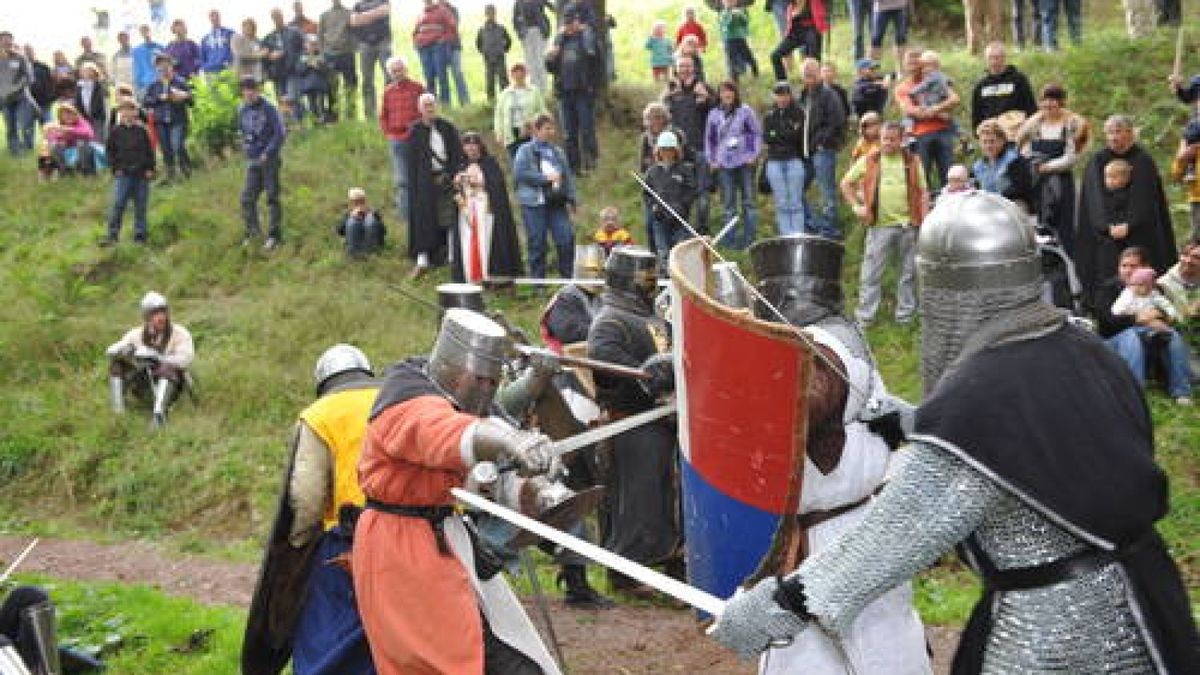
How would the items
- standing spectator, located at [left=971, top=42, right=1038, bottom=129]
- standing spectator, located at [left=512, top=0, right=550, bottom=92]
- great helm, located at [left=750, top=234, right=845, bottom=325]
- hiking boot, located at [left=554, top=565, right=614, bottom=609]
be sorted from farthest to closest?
standing spectator, located at [left=512, top=0, right=550, bottom=92], standing spectator, located at [left=971, top=42, right=1038, bottom=129], hiking boot, located at [left=554, top=565, right=614, bottom=609], great helm, located at [left=750, top=234, right=845, bottom=325]

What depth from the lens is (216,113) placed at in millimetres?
16438

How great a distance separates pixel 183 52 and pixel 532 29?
4028 mm

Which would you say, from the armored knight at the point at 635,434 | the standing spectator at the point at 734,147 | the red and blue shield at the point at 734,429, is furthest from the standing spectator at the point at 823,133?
the red and blue shield at the point at 734,429

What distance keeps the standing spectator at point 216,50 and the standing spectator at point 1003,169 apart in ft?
31.7

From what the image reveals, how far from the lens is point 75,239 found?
50.6 ft

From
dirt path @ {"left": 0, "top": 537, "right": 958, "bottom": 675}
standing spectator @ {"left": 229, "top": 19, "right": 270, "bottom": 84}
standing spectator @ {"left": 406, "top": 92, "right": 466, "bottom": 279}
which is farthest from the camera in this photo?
standing spectator @ {"left": 229, "top": 19, "right": 270, "bottom": 84}

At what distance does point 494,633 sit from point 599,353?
2415 millimetres

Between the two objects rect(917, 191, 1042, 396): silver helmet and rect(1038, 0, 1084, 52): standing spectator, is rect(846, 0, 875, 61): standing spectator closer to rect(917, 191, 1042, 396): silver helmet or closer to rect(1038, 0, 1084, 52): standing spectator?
rect(1038, 0, 1084, 52): standing spectator

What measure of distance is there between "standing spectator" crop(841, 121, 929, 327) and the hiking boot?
14.8ft

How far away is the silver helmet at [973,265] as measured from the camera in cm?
289

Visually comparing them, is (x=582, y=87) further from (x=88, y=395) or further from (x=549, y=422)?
(x=549, y=422)

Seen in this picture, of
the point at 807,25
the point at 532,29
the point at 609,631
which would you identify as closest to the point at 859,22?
the point at 807,25

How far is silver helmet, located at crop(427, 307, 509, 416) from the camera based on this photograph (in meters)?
4.10

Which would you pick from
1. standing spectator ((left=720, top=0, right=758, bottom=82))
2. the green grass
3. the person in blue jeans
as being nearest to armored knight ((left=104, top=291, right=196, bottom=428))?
the green grass
